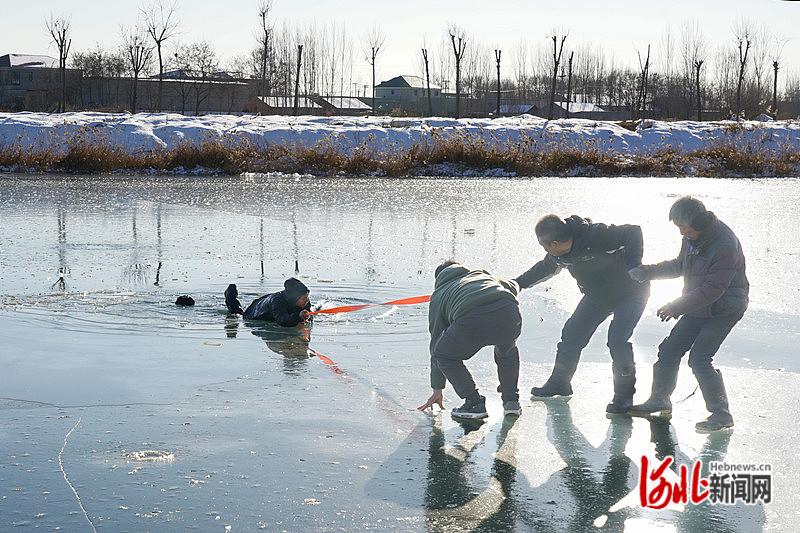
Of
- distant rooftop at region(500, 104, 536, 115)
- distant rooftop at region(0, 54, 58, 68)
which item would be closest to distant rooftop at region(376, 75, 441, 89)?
distant rooftop at region(500, 104, 536, 115)

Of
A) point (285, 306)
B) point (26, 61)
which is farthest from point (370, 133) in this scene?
point (26, 61)

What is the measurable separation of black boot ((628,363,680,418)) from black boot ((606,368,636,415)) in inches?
1.9

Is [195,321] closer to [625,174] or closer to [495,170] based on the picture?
[495,170]

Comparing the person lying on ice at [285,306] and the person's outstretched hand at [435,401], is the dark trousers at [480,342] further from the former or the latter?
the person lying on ice at [285,306]

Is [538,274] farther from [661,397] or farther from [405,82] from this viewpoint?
[405,82]

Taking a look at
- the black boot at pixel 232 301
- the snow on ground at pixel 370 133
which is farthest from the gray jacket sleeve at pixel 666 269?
the snow on ground at pixel 370 133

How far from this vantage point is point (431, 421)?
548cm

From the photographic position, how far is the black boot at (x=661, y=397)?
5.62 m

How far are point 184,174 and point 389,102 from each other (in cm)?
9259

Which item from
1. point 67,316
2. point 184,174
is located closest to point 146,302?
point 67,316

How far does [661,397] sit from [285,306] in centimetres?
323

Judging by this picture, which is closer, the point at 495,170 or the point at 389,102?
the point at 495,170

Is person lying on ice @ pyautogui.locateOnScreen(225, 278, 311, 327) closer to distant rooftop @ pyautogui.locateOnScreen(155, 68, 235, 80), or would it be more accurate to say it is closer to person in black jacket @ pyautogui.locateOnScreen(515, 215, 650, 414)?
person in black jacket @ pyautogui.locateOnScreen(515, 215, 650, 414)
